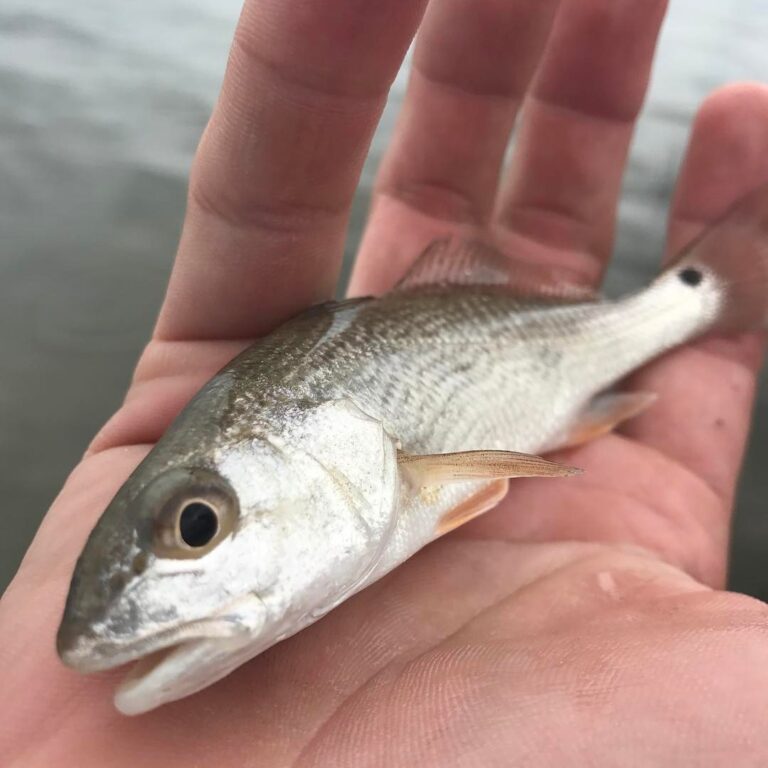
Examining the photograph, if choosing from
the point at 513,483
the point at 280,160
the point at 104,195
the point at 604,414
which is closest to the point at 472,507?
the point at 513,483

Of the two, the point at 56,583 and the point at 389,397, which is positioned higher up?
the point at 389,397

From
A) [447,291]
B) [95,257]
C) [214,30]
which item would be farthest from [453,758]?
[214,30]

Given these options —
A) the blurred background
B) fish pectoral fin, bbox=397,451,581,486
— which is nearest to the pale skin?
fish pectoral fin, bbox=397,451,581,486

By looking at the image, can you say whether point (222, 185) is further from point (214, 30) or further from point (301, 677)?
point (214, 30)

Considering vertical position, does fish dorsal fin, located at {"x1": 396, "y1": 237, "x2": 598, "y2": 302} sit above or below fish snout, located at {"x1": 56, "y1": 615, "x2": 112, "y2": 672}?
above

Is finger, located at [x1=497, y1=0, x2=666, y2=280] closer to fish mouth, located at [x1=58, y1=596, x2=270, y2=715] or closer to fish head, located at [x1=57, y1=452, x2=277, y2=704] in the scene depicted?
fish head, located at [x1=57, y1=452, x2=277, y2=704]

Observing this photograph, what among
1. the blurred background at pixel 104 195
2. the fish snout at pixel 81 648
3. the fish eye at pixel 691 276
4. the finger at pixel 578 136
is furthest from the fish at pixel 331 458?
the blurred background at pixel 104 195

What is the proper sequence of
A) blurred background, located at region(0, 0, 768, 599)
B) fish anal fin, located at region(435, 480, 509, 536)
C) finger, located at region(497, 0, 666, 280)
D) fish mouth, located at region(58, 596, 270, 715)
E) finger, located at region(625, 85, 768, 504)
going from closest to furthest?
fish mouth, located at region(58, 596, 270, 715)
fish anal fin, located at region(435, 480, 509, 536)
finger, located at region(625, 85, 768, 504)
finger, located at region(497, 0, 666, 280)
blurred background, located at region(0, 0, 768, 599)
